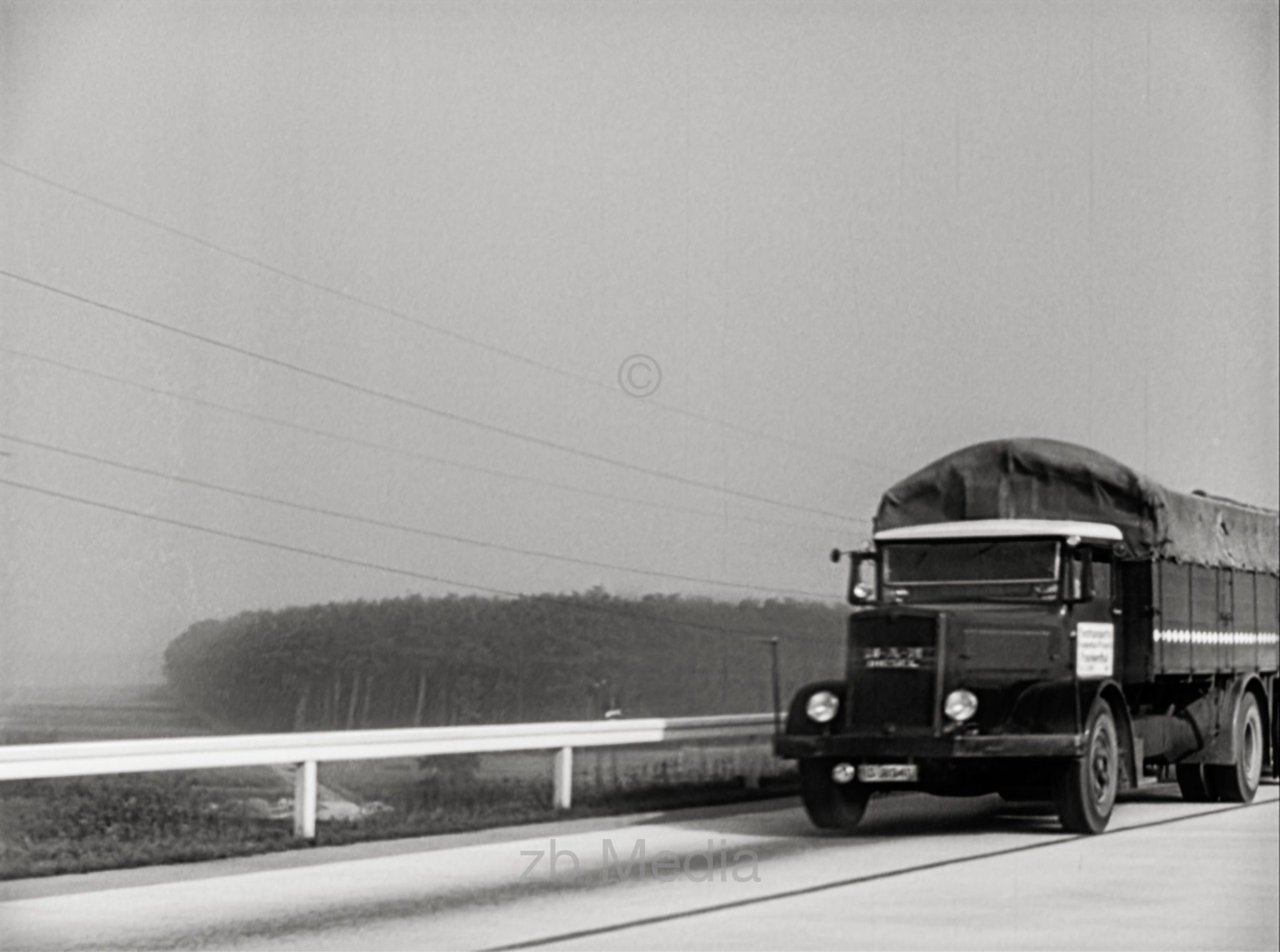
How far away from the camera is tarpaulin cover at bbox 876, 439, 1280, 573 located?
56.5 ft

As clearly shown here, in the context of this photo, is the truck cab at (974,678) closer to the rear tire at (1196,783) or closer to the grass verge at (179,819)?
the grass verge at (179,819)

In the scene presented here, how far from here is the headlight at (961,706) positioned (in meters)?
15.5

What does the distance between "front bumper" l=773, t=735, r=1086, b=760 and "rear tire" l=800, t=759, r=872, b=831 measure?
271 millimetres

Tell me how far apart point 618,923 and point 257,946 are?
179 cm

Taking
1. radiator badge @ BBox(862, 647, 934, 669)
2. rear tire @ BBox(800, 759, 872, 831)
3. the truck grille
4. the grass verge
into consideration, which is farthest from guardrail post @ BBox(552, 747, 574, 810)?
radiator badge @ BBox(862, 647, 934, 669)

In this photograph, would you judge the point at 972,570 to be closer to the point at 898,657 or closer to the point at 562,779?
the point at 898,657

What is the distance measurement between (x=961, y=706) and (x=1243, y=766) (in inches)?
196

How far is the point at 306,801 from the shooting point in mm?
13219

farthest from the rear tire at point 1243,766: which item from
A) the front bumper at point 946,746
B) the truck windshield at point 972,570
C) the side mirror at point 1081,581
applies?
the front bumper at point 946,746

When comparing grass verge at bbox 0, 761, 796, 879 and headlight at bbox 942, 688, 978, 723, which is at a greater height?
headlight at bbox 942, 688, 978, 723

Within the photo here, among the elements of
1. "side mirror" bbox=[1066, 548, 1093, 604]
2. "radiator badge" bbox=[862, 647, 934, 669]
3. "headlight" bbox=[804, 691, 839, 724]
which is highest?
"side mirror" bbox=[1066, 548, 1093, 604]

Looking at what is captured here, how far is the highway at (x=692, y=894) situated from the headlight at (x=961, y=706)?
88cm

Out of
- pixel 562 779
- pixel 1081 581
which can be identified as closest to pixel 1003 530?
pixel 1081 581

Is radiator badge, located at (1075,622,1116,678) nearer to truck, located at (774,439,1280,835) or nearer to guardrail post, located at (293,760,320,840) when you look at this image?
truck, located at (774,439,1280,835)
